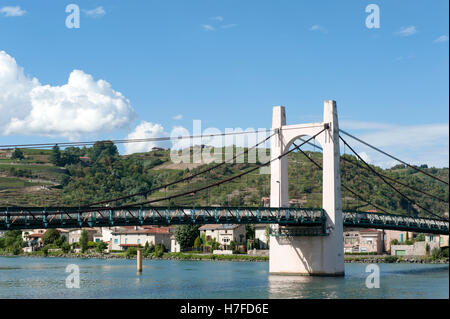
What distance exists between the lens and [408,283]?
53.2m

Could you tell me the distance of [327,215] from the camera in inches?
2355

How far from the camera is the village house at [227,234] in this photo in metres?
118

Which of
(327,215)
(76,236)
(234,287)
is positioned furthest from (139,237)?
(234,287)

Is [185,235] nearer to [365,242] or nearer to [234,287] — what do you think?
[365,242]

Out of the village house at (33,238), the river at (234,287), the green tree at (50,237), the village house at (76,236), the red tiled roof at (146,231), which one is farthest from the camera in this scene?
the village house at (76,236)

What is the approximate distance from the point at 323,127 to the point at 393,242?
51637 mm

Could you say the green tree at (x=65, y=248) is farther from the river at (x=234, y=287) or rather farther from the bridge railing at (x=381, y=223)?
the bridge railing at (x=381, y=223)

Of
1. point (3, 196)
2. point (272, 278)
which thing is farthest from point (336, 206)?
point (3, 196)

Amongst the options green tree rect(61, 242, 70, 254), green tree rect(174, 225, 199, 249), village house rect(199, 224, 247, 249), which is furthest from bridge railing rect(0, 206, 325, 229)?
green tree rect(61, 242, 70, 254)

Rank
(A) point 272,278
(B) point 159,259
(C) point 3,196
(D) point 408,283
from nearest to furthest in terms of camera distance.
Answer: (D) point 408,283, (A) point 272,278, (B) point 159,259, (C) point 3,196

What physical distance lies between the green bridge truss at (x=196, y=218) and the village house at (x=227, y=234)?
45270 millimetres

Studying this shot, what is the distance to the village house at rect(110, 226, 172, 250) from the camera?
5118 inches

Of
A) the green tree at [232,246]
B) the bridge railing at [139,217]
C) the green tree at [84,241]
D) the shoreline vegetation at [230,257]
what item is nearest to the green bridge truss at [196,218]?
the bridge railing at [139,217]
